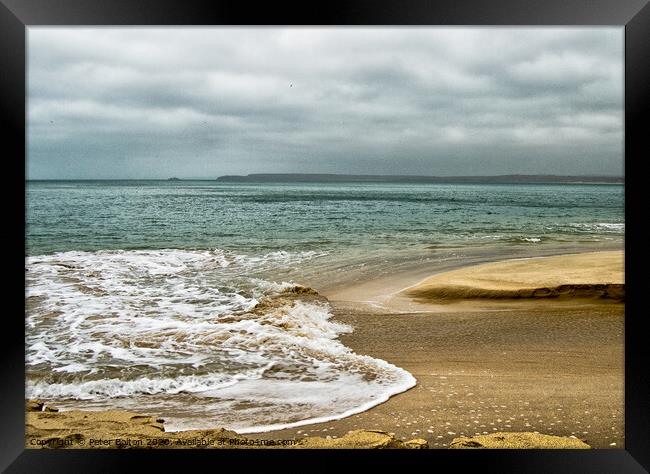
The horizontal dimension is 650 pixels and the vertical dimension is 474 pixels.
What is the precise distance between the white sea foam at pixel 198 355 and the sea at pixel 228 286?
1 cm

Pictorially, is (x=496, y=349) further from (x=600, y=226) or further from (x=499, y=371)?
(x=600, y=226)

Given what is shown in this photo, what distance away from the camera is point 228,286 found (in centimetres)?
423

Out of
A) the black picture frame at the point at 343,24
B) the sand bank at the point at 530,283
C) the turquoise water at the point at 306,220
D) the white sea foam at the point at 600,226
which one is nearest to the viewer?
the black picture frame at the point at 343,24

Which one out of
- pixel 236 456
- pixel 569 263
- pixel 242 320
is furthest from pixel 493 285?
pixel 236 456

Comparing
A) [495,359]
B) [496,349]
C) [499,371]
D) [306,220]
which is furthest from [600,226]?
[499,371]

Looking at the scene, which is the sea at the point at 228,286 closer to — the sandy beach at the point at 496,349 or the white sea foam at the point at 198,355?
the white sea foam at the point at 198,355

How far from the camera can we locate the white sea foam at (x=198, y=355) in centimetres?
208

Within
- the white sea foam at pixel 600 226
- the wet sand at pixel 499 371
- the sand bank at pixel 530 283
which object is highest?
the white sea foam at pixel 600 226

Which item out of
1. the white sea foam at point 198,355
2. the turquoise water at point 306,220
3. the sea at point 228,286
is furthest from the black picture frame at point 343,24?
the turquoise water at point 306,220

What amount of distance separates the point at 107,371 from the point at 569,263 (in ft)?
14.6

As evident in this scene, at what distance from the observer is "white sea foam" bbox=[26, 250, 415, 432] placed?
208cm

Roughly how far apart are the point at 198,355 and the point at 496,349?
188 cm

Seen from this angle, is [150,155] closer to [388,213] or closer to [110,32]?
[110,32]

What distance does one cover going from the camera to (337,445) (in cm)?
161
